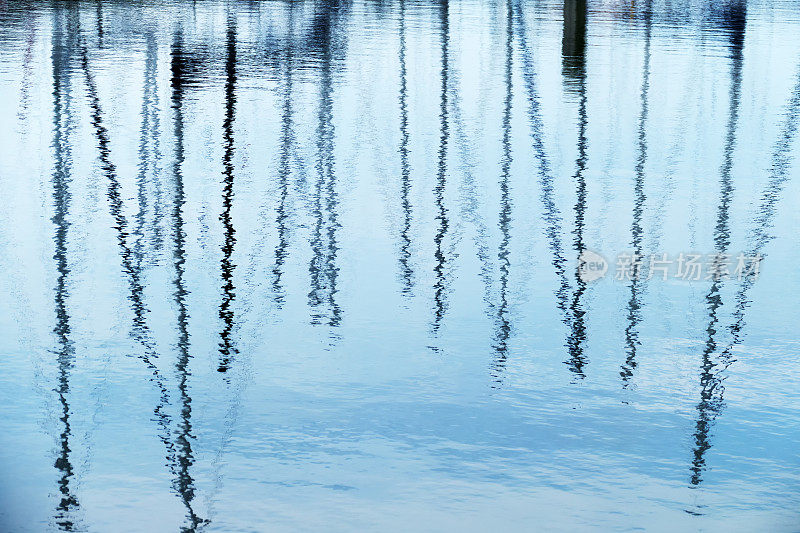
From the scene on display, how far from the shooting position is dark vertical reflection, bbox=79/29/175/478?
28.4 feet

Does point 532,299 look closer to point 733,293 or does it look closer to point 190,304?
point 733,293

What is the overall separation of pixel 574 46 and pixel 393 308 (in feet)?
77.5

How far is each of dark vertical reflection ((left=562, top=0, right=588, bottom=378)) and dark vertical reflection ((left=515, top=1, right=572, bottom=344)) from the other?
120mm

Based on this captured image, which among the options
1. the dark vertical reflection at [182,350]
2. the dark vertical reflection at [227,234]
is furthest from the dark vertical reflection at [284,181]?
the dark vertical reflection at [182,350]

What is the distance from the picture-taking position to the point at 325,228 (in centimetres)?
1412

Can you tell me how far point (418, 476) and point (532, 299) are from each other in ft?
13.5

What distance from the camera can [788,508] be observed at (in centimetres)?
729

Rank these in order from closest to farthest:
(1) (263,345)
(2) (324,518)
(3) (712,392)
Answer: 1. (2) (324,518)
2. (3) (712,392)
3. (1) (263,345)

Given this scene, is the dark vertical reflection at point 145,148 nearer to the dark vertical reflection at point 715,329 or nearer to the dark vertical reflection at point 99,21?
the dark vertical reflection at point 99,21

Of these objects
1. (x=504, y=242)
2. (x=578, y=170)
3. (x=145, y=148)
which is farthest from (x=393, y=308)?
(x=145, y=148)

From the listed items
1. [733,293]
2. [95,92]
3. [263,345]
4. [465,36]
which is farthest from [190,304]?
[465,36]

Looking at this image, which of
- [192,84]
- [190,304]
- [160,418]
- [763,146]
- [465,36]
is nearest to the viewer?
[160,418]

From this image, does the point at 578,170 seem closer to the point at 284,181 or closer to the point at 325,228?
the point at 284,181

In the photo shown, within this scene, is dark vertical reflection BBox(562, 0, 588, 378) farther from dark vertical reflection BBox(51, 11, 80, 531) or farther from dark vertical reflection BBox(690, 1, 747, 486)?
dark vertical reflection BBox(51, 11, 80, 531)
